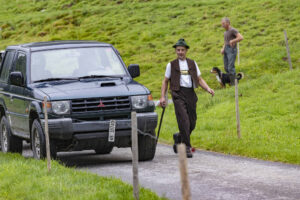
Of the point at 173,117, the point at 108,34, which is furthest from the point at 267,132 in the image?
the point at 108,34

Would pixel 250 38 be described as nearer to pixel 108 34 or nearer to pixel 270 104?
pixel 108 34

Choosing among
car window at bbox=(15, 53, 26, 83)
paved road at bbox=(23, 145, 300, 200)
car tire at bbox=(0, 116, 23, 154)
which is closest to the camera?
paved road at bbox=(23, 145, 300, 200)

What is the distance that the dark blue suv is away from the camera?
38.1 ft

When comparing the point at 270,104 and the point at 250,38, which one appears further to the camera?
the point at 250,38

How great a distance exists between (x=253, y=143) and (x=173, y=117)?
19.0 feet

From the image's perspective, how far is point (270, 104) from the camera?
59.6 feet

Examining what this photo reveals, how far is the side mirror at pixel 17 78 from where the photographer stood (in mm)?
12594

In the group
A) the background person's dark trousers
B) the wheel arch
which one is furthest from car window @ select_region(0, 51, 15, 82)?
the background person's dark trousers

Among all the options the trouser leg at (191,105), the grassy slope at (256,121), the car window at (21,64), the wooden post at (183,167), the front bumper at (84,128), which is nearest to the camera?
the wooden post at (183,167)

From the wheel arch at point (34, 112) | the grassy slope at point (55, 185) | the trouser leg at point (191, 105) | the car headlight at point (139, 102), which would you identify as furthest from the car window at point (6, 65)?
the trouser leg at point (191, 105)

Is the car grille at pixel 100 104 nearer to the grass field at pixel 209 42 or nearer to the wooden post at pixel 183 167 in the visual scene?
the grass field at pixel 209 42

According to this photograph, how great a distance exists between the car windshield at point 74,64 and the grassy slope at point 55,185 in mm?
1878

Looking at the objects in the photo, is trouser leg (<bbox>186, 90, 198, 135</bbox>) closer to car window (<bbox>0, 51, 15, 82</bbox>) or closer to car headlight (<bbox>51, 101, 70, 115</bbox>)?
car headlight (<bbox>51, 101, 70, 115</bbox>)

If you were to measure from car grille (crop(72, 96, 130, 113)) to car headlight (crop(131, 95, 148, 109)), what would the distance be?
94 millimetres
